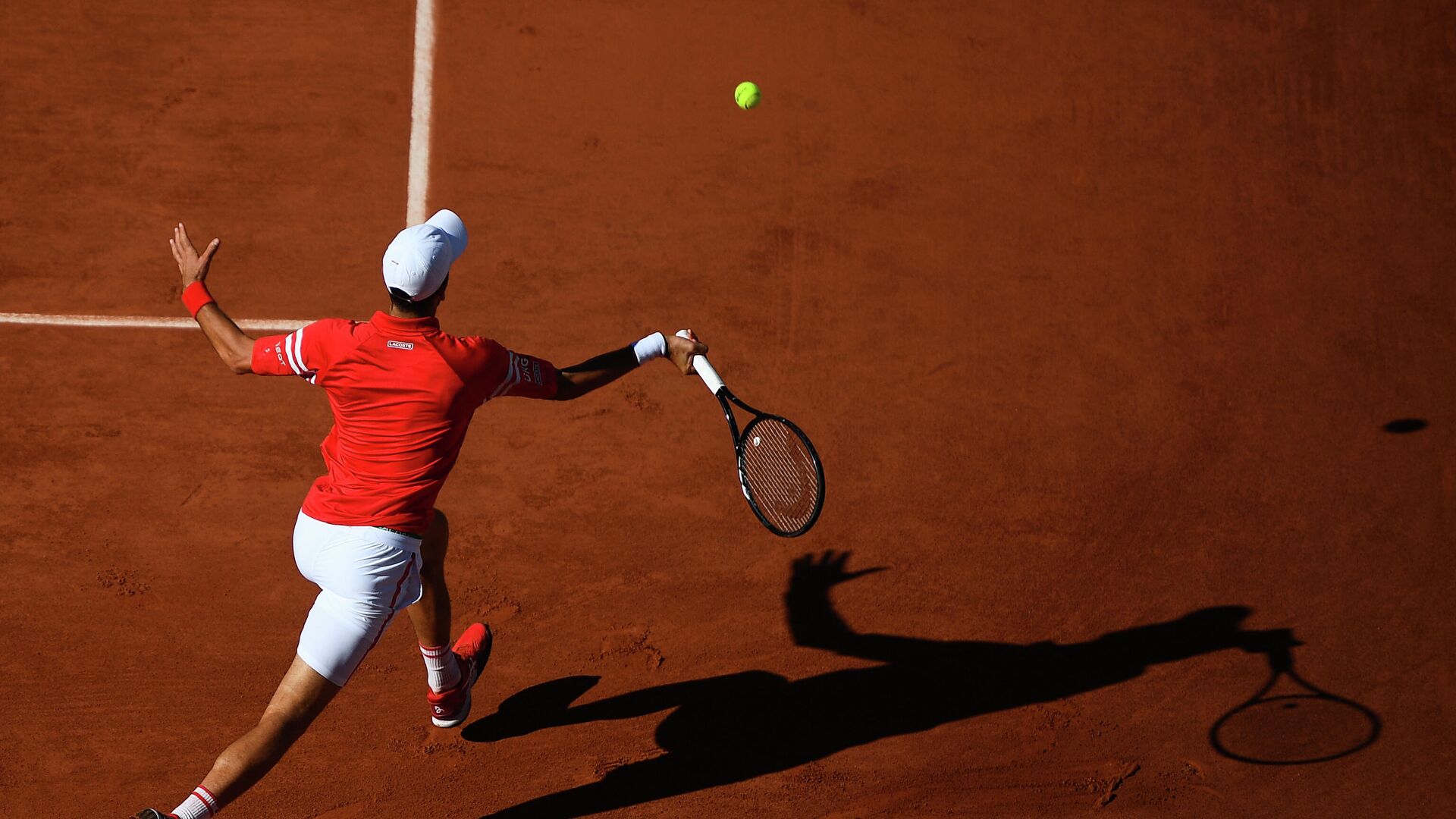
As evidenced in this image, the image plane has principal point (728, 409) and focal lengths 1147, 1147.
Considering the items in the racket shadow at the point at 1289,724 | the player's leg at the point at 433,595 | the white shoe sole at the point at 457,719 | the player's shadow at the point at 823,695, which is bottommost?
the racket shadow at the point at 1289,724

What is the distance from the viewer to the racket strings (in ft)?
16.9

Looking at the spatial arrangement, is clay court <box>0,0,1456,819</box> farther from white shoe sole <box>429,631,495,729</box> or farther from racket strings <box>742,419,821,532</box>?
racket strings <box>742,419,821,532</box>

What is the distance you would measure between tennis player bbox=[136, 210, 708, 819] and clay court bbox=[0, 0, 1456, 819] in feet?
3.41

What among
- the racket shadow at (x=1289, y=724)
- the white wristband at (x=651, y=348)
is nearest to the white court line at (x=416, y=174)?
the white wristband at (x=651, y=348)

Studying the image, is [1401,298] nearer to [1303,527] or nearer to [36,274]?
[1303,527]

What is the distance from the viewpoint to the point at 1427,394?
689cm

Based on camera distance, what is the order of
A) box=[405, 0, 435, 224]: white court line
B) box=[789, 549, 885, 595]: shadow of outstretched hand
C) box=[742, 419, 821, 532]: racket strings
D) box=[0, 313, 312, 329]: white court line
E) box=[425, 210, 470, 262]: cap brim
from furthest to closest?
box=[405, 0, 435, 224]: white court line
box=[0, 313, 312, 329]: white court line
box=[789, 549, 885, 595]: shadow of outstretched hand
box=[742, 419, 821, 532]: racket strings
box=[425, 210, 470, 262]: cap brim

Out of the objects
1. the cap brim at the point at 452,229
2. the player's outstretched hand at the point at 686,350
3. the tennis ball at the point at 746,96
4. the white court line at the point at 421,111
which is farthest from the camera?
the tennis ball at the point at 746,96

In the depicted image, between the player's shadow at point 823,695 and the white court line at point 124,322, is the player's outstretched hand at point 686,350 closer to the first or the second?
the player's shadow at point 823,695

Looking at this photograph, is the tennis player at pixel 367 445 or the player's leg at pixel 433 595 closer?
the tennis player at pixel 367 445

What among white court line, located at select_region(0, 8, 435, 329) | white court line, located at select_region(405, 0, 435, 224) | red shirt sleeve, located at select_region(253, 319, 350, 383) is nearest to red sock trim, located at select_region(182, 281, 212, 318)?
red shirt sleeve, located at select_region(253, 319, 350, 383)

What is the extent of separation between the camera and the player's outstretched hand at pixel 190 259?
15.0 ft

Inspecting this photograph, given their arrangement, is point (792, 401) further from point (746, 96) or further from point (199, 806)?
point (199, 806)

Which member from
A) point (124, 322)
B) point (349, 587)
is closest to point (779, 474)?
point (349, 587)
